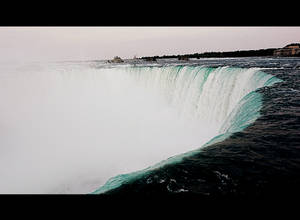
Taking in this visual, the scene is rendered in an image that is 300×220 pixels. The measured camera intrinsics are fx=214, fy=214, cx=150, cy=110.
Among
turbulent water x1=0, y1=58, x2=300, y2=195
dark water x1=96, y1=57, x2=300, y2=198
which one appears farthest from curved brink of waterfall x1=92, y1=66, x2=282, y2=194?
dark water x1=96, y1=57, x2=300, y2=198

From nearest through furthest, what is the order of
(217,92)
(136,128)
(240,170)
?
(240,170)
(217,92)
(136,128)

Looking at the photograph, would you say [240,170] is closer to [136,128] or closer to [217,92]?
[217,92]

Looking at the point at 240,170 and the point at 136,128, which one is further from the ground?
the point at 240,170

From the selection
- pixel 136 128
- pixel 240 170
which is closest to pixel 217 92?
pixel 136 128

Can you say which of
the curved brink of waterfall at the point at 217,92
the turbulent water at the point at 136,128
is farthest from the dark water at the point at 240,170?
the curved brink of waterfall at the point at 217,92

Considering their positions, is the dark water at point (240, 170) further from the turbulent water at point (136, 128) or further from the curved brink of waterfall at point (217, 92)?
the curved brink of waterfall at point (217, 92)
